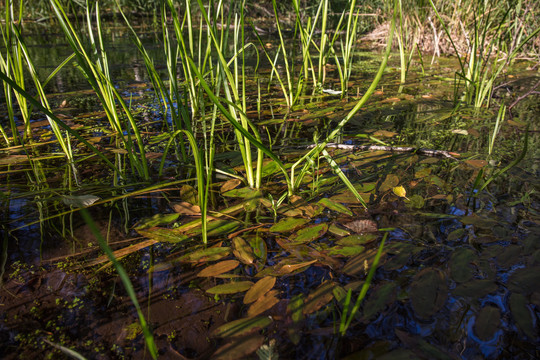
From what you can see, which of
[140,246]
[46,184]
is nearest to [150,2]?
[46,184]

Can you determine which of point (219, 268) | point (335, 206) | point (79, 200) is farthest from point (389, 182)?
point (79, 200)

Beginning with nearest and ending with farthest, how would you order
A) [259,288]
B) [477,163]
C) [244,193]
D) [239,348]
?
[239,348] → [259,288] → [244,193] → [477,163]

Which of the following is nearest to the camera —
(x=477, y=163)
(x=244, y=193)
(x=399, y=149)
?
(x=244, y=193)

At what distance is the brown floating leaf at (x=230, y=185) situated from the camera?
963 mm

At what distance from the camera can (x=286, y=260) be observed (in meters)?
0.69

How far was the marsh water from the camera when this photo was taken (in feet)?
1.67

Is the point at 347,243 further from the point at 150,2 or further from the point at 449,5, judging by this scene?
the point at 150,2

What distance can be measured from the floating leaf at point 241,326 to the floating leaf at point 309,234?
0.73ft

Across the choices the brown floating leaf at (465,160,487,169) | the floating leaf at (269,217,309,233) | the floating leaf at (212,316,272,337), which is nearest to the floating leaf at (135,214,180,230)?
the floating leaf at (269,217,309,233)

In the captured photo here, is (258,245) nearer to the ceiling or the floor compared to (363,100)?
nearer to the floor

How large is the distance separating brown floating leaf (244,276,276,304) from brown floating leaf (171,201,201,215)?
0.31 metres

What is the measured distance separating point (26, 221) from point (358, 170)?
92cm

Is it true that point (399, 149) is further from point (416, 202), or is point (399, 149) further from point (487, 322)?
point (487, 322)

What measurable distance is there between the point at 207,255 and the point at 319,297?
25cm
